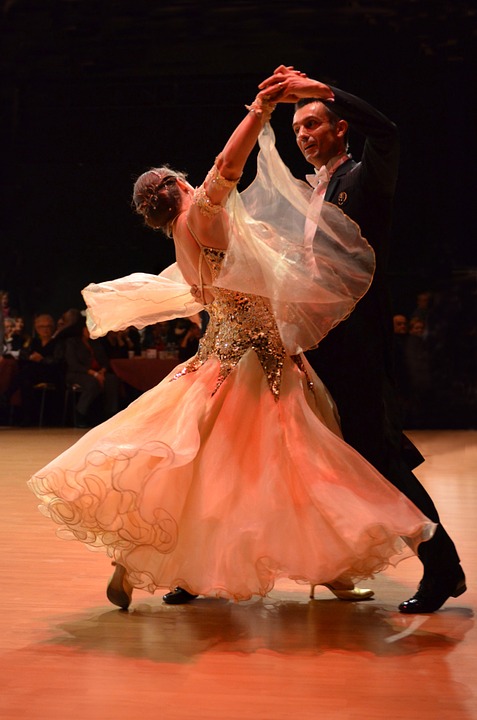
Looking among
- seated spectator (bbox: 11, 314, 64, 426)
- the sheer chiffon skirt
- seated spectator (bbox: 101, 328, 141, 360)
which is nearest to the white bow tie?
the sheer chiffon skirt

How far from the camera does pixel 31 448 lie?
7.11m

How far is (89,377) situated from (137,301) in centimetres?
562

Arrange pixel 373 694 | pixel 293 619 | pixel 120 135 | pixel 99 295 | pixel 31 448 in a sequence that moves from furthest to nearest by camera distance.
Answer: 1. pixel 120 135
2. pixel 31 448
3. pixel 99 295
4. pixel 293 619
5. pixel 373 694

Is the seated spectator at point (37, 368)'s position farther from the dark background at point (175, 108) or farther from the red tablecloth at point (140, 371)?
the dark background at point (175, 108)

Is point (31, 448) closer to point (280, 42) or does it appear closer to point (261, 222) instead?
point (280, 42)

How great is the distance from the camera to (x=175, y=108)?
9.25 m

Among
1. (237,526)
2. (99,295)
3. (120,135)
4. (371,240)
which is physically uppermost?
(120,135)

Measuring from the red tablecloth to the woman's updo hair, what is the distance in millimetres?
5529

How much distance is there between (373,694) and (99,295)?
153cm

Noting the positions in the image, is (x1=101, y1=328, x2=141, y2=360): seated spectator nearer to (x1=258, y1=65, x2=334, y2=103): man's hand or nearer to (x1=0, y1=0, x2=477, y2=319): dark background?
(x1=0, y1=0, x2=477, y2=319): dark background

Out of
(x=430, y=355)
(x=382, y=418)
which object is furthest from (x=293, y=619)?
(x=430, y=355)

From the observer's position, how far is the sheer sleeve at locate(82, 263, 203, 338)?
3.05m

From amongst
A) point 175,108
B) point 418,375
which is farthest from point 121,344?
point 418,375

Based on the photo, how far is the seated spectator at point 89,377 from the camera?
338 inches
